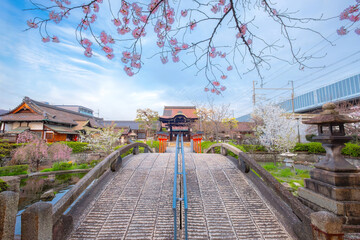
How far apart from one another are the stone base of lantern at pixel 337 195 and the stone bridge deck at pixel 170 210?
1.82 m

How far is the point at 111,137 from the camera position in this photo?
16.1m

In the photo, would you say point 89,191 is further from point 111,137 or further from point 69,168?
point 111,137

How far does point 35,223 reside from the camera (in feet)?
6.96

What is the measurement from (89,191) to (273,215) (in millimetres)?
4233

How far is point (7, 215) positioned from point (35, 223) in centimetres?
37

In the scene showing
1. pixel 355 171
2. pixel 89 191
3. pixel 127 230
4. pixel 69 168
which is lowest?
pixel 69 168

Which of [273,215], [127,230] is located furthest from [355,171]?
[127,230]

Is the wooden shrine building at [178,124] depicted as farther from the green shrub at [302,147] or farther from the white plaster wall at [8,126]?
the white plaster wall at [8,126]

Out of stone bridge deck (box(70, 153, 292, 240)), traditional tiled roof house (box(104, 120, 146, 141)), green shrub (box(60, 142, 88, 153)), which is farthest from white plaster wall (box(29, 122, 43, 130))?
stone bridge deck (box(70, 153, 292, 240))

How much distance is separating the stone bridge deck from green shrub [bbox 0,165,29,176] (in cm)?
1074

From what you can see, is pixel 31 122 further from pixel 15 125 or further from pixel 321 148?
pixel 321 148

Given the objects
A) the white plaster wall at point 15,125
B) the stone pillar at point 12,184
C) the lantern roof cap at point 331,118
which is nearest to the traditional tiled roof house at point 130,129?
the white plaster wall at point 15,125

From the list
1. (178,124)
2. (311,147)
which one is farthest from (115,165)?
(178,124)

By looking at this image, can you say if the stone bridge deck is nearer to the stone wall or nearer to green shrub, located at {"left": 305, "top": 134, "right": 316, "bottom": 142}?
the stone wall
